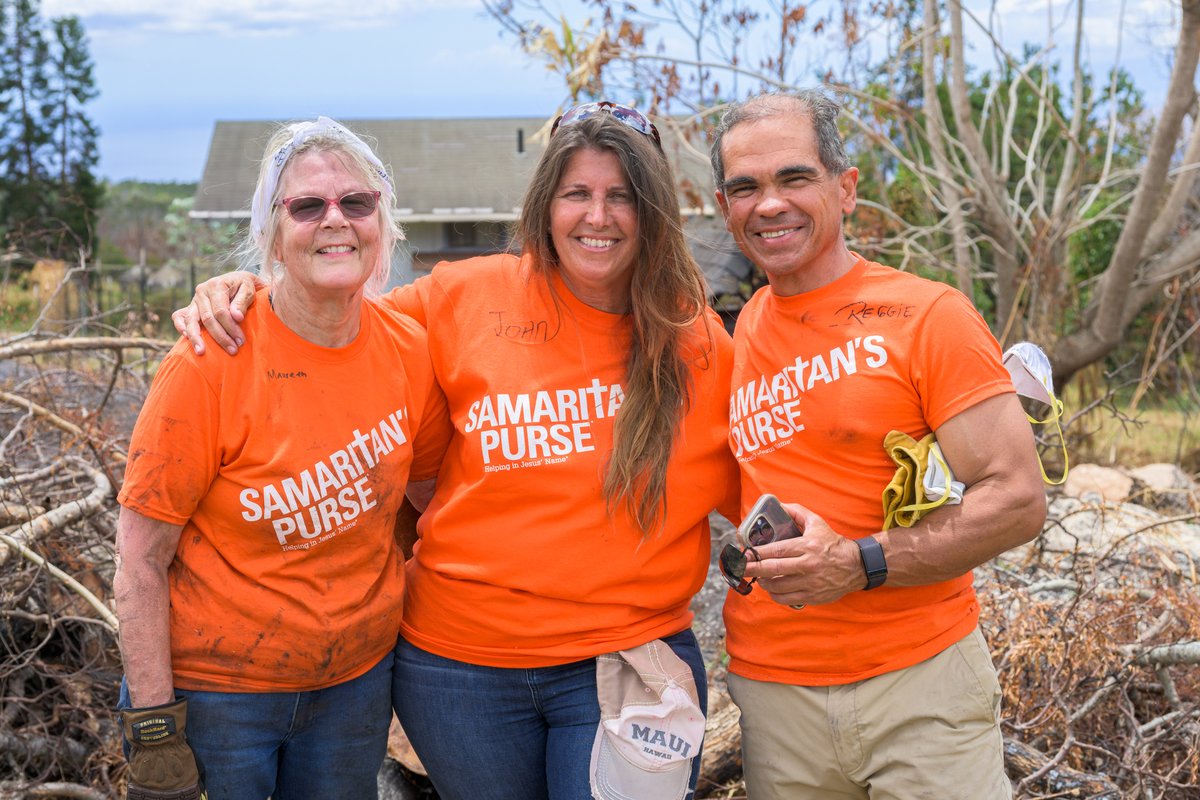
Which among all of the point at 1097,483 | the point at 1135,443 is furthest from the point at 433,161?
the point at 1097,483

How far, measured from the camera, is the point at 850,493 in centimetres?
239

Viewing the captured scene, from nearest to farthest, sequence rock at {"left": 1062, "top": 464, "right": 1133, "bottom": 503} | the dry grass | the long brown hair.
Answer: the long brown hair < rock at {"left": 1062, "top": 464, "right": 1133, "bottom": 503} < the dry grass

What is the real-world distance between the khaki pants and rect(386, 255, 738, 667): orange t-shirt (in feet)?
1.27

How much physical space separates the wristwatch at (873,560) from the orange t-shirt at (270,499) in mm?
1112

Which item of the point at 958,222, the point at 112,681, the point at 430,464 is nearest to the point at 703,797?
the point at 430,464

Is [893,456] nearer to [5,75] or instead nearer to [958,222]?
[958,222]

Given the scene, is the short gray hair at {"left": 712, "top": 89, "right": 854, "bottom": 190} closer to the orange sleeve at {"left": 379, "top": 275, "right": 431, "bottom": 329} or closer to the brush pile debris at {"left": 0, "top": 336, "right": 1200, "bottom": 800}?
the orange sleeve at {"left": 379, "top": 275, "right": 431, "bottom": 329}

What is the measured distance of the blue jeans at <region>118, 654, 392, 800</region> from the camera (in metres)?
2.37

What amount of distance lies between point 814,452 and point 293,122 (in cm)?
148

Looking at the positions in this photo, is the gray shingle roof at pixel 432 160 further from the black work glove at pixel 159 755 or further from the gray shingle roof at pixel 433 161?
the black work glove at pixel 159 755

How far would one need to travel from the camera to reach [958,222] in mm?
7523

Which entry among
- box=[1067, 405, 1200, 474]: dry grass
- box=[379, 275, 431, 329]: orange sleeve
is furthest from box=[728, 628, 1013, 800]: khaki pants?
box=[1067, 405, 1200, 474]: dry grass

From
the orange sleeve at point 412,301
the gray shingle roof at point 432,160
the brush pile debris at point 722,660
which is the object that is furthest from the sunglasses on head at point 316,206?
the gray shingle roof at point 432,160

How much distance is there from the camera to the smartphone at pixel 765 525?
2256 mm
